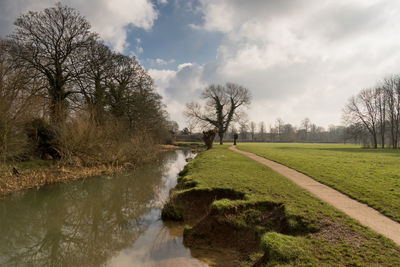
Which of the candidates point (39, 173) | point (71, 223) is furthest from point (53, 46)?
point (71, 223)

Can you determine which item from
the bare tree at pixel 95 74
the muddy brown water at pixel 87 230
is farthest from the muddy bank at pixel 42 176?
the bare tree at pixel 95 74

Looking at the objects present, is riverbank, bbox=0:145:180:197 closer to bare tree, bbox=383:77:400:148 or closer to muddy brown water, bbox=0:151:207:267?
muddy brown water, bbox=0:151:207:267

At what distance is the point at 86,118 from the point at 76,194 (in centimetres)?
637

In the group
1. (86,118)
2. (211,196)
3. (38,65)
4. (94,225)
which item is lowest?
(94,225)

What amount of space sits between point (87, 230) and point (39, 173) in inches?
318

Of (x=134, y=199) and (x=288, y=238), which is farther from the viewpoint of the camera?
(x=134, y=199)

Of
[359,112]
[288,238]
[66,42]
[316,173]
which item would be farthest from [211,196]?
[359,112]

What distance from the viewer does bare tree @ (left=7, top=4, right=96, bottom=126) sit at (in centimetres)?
1677

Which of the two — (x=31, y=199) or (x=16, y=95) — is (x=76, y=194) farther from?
(x=16, y=95)

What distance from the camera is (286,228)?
4.94 metres

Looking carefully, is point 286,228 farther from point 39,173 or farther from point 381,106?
point 381,106

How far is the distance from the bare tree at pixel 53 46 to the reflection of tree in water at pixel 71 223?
932 centimetres

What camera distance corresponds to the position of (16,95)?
10.8 metres

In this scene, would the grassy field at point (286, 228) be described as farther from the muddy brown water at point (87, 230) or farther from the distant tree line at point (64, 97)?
the distant tree line at point (64, 97)
